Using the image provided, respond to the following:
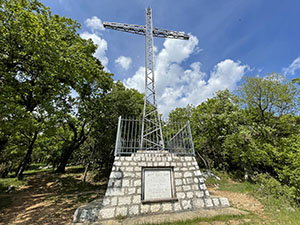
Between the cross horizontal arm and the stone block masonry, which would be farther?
the cross horizontal arm

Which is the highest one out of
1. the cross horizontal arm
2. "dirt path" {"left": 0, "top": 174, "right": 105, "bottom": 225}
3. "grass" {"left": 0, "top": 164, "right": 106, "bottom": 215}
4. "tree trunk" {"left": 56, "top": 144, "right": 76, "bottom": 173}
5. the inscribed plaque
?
the cross horizontal arm

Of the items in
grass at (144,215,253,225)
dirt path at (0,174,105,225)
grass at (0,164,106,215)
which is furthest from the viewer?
grass at (0,164,106,215)

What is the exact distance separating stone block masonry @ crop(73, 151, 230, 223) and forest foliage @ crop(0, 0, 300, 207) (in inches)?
148

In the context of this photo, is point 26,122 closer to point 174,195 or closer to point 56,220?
point 56,220

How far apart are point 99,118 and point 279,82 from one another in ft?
43.1

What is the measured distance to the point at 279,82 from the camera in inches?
336

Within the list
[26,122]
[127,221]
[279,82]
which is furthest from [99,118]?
[279,82]

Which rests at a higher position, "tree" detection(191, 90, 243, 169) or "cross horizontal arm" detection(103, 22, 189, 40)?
"cross horizontal arm" detection(103, 22, 189, 40)

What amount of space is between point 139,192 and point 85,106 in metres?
7.58

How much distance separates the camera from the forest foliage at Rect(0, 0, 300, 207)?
4.38 metres

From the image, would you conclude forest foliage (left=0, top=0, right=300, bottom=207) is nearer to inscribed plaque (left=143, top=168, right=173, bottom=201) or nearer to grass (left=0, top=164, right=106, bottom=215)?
grass (left=0, top=164, right=106, bottom=215)

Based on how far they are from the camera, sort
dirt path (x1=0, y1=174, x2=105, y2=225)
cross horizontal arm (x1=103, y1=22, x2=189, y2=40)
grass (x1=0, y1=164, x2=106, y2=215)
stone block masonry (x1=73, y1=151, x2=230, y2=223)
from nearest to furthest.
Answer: stone block masonry (x1=73, y1=151, x2=230, y2=223)
dirt path (x1=0, y1=174, x2=105, y2=225)
grass (x1=0, y1=164, x2=106, y2=215)
cross horizontal arm (x1=103, y1=22, x2=189, y2=40)

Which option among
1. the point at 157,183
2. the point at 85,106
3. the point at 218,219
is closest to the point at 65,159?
the point at 85,106

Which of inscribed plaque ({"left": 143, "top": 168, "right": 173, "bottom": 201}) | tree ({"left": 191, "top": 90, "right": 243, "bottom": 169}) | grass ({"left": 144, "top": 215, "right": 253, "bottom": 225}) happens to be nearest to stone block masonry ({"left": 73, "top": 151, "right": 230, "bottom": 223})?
inscribed plaque ({"left": 143, "top": 168, "right": 173, "bottom": 201})
